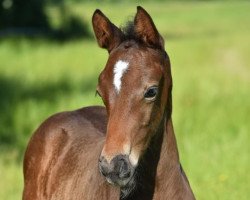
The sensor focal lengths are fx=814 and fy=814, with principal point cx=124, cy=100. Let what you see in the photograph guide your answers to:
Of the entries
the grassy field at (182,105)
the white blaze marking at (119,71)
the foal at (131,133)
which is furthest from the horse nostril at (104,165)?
the grassy field at (182,105)

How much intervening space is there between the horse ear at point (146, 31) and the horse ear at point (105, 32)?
13 cm

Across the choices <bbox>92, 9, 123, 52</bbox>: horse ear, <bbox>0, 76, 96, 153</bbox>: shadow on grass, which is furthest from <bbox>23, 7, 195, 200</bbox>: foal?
<bbox>0, 76, 96, 153</bbox>: shadow on grass

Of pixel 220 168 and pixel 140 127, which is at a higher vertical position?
pixel 140 127

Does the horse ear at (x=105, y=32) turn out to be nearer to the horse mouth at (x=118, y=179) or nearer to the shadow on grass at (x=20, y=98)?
the horse mouth at (x=118, y=179)

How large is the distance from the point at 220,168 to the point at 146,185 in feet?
13.1

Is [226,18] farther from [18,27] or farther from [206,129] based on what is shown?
[206,129]

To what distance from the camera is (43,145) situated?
634cm

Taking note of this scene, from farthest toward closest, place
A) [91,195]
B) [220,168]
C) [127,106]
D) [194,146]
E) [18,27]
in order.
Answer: [18,27] → [194,146] → [220,168] → [91,195] → [127,106]

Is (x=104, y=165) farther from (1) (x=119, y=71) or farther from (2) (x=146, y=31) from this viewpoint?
(2) (x=146, y=31)

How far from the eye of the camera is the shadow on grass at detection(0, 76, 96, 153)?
11.2 m

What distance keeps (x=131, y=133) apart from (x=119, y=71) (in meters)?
0.36

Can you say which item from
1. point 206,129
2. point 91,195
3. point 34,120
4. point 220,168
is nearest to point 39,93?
point 34,120

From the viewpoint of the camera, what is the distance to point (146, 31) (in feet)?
15.7

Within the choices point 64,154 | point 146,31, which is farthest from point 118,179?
point 64,154
